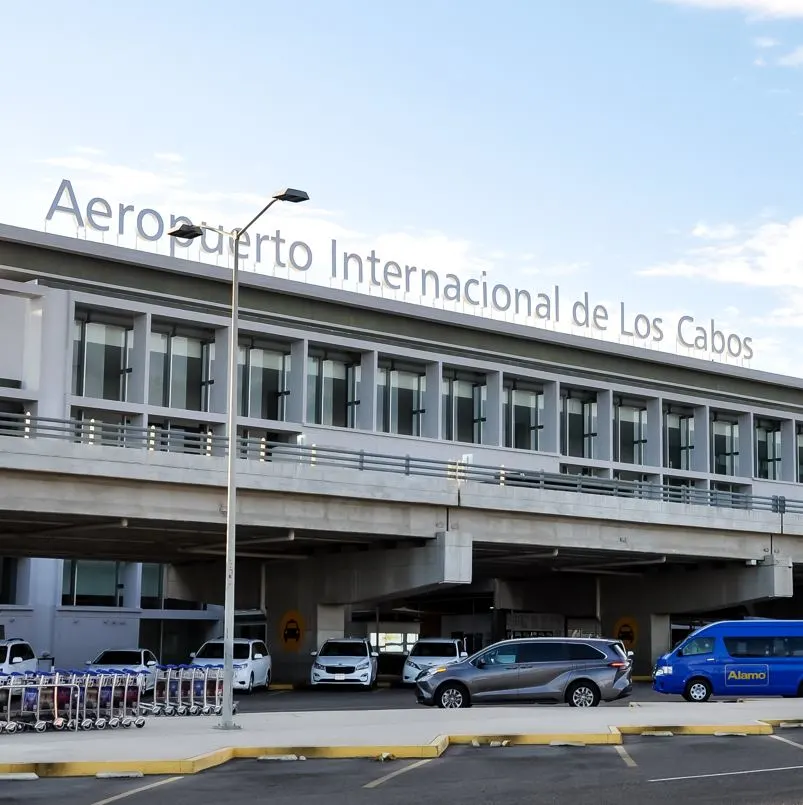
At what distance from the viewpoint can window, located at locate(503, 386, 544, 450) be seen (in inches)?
3073

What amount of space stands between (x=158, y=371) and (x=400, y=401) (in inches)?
544

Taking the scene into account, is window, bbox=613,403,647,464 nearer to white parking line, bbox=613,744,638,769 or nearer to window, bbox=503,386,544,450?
window, bbox=503,386,544,450

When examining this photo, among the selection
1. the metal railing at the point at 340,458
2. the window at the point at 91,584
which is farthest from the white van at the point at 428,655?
the window at the point at 91,584

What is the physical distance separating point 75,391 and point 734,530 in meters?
28.8

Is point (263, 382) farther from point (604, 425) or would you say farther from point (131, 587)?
point (604, 425)

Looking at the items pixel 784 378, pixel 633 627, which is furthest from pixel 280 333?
pixel 784 378

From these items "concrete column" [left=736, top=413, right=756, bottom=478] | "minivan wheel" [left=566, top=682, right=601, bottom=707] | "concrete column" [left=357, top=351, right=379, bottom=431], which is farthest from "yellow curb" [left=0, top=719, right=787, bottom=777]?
"concrete column" [left=736, top=413, right=756, bottom=478]

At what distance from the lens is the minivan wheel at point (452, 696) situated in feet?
105

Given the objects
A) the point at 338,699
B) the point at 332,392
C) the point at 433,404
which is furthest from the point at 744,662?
the point at 433,404

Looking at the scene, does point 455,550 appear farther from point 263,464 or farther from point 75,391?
point 75,391

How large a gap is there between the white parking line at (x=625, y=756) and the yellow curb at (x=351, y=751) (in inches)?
23.2

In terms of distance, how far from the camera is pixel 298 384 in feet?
225

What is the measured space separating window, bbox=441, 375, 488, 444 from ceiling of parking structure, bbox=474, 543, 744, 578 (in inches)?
489

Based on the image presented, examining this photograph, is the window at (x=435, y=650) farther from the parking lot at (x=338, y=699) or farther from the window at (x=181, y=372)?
the window at (x=181, y=372)
